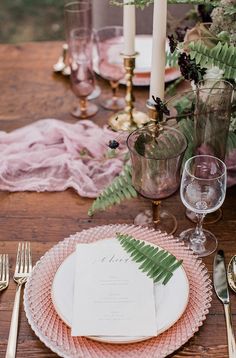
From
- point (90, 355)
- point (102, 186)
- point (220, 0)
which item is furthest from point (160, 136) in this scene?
point (90, 355)

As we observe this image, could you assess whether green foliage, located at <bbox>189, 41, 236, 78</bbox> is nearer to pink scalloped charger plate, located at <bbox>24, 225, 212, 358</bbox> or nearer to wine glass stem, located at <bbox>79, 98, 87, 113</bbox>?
pink scalloped charger plate, located at <bbox>24, 225, 212, 358</bbox>

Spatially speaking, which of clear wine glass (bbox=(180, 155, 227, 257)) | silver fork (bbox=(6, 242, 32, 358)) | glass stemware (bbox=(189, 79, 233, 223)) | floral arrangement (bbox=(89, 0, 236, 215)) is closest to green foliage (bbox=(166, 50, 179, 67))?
floral arrangement (bbox=(89, 0, 236, 215))

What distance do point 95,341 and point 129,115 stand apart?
0.74m

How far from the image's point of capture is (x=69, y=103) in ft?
5.12

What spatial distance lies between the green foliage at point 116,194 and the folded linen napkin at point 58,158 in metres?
0.10

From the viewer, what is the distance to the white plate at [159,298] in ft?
2.85

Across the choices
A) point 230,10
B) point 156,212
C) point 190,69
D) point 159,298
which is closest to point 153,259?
point 159,298

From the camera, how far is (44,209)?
1193 mm

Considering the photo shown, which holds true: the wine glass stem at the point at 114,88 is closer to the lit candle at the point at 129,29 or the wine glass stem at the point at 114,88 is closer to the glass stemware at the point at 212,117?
the lit candle at the point at 129,29

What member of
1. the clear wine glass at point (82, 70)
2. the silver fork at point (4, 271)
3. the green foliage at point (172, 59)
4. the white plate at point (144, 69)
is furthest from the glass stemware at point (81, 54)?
the silver fork at point (4, 271)

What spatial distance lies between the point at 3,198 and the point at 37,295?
1.16 feet

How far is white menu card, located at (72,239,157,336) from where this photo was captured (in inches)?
34.2

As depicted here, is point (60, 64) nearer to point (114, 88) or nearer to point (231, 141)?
point (114, 88)

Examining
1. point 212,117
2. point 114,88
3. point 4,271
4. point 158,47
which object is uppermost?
point 158,47
